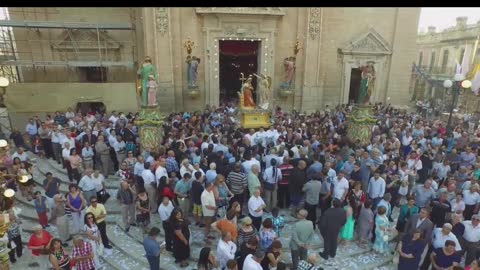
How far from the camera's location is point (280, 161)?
8234 mm

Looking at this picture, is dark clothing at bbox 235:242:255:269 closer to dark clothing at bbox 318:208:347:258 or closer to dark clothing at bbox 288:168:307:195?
dark clothing at bbox 318:208:347:258

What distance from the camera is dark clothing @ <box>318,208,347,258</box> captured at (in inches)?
247

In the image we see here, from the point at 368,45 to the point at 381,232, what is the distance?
1400 cm

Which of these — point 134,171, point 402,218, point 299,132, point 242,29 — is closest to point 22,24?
point 242,29

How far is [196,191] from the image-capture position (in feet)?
22.9

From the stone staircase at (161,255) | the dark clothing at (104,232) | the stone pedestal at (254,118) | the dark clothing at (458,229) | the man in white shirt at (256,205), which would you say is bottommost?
the stone staircase at (161,255)

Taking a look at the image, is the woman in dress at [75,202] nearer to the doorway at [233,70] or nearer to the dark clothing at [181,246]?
the dark clothing at [181,246]

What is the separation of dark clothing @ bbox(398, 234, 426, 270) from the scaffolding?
14.2 meters

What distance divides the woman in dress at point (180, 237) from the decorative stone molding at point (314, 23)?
44.5 ft

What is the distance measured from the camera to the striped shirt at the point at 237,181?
23.8 feet

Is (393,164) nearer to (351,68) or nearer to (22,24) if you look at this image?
(351,68)

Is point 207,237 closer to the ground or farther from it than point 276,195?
closer to the ground

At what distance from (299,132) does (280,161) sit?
285 cm

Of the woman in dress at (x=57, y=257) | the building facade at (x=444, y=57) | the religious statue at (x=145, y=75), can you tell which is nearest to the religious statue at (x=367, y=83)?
the religious statue at (x=145, y=75)
